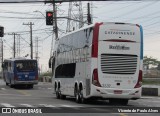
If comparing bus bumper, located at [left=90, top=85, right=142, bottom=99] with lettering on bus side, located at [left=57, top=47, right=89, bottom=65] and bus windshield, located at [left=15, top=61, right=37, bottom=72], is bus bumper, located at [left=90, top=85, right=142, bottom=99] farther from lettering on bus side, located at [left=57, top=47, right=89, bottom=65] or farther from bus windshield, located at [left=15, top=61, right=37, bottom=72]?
bus windshield, located at [left=15, top=61, right=37, bottom=72]

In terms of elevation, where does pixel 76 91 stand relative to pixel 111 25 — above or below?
below

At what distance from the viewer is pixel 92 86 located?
24.1 m

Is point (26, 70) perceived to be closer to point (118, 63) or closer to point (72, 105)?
point (72, 105)

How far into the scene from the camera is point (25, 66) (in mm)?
48531

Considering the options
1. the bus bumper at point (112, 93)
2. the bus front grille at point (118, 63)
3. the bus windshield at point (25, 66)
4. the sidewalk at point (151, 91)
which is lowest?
the sidewalk at point (151, 91)

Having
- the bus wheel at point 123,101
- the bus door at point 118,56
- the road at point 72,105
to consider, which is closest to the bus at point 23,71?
the road at point 72,105

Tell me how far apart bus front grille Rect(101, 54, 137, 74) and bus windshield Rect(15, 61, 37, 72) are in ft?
81.4

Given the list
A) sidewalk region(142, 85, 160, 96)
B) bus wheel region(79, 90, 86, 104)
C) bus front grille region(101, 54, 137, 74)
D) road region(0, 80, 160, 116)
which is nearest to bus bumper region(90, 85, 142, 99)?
road region(0, 80, 160, 116)

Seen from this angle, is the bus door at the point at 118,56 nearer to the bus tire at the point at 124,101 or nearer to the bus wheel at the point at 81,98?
the bus tire at the point at 124,101

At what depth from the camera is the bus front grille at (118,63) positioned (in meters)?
24.2

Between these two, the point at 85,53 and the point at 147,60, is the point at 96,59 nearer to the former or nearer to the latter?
the point at 85,53

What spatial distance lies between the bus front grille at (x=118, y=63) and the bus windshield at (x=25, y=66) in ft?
81.4

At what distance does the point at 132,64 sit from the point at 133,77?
2.09ft

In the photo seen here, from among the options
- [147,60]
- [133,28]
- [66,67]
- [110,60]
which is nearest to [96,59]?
[110,60]
